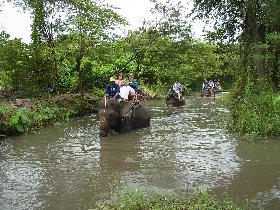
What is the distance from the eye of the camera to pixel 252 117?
13.7m

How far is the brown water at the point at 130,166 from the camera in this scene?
7.77 meters

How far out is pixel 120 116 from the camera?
14828 mm

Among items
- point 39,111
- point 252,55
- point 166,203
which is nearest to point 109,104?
point 39,111

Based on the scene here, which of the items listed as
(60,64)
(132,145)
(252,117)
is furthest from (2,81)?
(252,117)

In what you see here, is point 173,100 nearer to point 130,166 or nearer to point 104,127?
point 104,127

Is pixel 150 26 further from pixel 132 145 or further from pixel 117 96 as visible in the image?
pixel 132 145

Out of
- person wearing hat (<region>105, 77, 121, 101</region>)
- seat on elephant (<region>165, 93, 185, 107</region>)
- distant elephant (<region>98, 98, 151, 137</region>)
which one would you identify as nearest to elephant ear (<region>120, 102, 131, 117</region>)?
distant elephant (<region>98, 98, 151, 137</region>)

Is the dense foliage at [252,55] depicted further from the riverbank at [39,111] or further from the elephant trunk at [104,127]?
the riverbank at [39,111]

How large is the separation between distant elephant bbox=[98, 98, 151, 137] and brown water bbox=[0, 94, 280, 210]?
0.44 meters

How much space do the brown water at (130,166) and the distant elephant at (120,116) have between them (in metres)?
0.44

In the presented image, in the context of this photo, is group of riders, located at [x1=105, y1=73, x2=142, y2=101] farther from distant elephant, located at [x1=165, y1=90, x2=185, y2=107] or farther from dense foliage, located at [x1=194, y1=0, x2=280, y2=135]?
distant elephant, located at [x1=165, y1=90, x2=185, y2=107]

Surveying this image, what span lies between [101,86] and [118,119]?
15.0 metres

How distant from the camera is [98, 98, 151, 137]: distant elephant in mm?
14086

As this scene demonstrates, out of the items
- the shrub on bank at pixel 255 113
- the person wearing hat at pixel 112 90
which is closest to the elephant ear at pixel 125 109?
the person wearing hat at pixel 112 90
